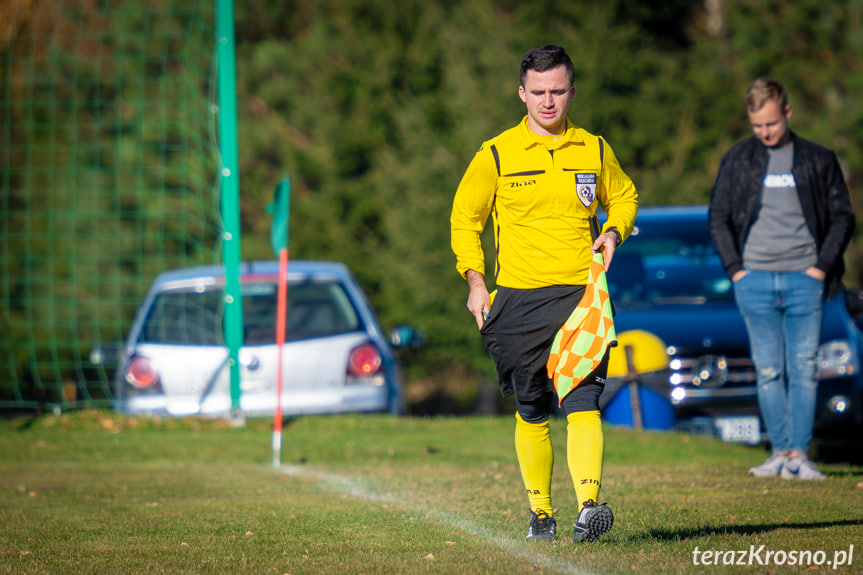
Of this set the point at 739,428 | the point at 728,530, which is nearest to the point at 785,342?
Answer: the point at 739,428

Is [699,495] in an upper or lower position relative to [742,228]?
lower

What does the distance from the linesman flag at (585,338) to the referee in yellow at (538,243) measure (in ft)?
0.15

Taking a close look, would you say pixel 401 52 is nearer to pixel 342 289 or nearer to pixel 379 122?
pixel 379 122

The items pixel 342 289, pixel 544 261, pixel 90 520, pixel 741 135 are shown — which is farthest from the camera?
pixel 741 135

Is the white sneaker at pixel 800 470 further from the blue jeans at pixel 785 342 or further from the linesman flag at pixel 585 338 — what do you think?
the linesman flag at pixel 585 338

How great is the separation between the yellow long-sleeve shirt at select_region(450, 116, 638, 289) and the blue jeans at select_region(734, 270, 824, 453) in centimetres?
209

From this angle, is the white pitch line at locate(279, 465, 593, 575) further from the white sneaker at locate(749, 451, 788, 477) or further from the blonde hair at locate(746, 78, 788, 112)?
the blonde hair at locate(746, 78, 788, 112)

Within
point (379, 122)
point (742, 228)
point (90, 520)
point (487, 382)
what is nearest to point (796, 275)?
point (742, 228)

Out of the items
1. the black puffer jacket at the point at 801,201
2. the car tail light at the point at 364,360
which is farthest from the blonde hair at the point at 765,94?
the car tail light at the point at 364,360

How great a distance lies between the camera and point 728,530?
4520 millimetres

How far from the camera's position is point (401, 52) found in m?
29.1

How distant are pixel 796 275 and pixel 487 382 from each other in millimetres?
16770

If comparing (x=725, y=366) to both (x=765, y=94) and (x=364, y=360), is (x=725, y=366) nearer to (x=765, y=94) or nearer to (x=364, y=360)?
(x=765, y=94)

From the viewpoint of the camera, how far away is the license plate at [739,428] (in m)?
7.95
